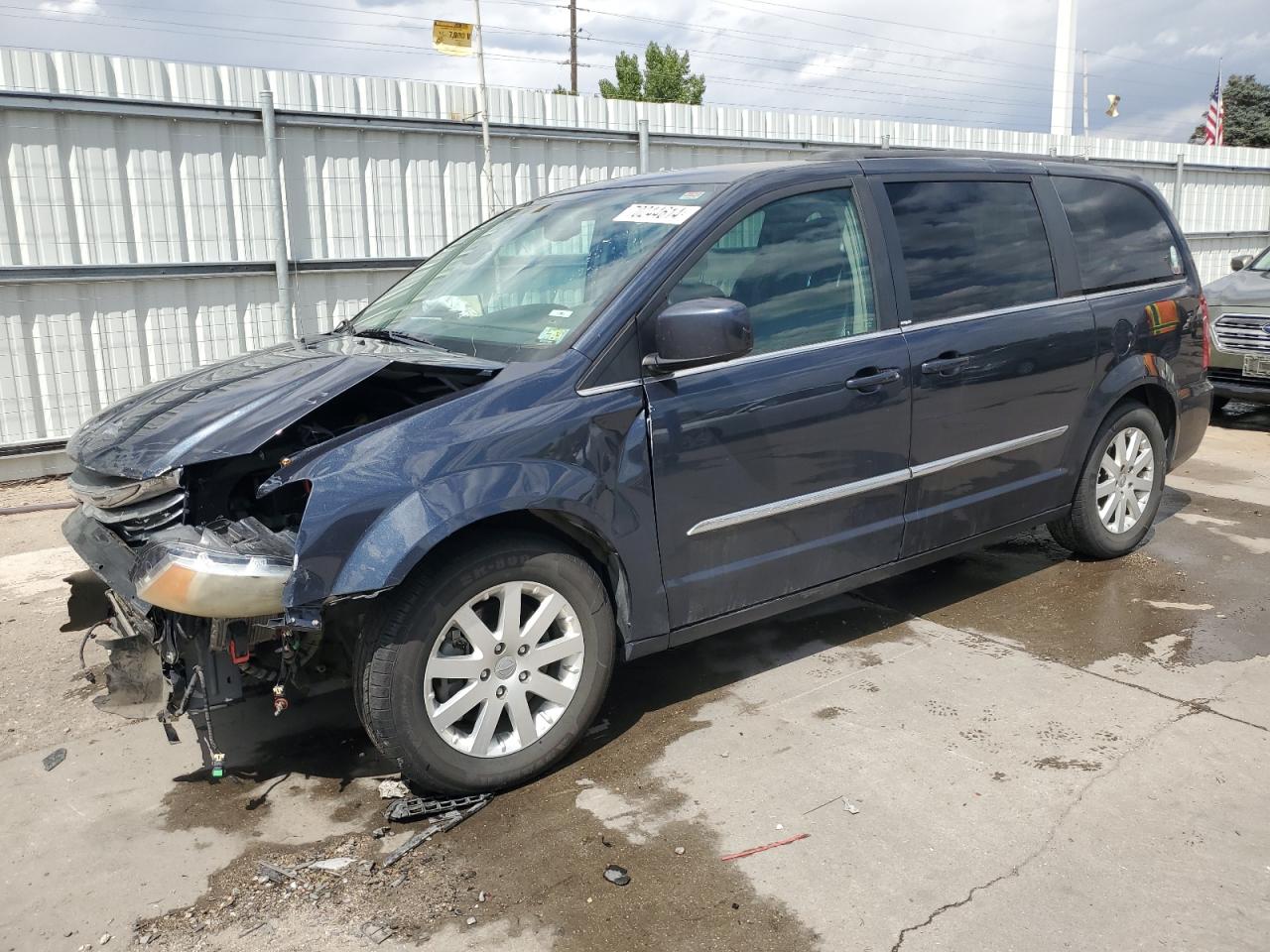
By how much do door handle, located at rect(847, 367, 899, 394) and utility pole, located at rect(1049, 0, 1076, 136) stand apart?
53.9ft

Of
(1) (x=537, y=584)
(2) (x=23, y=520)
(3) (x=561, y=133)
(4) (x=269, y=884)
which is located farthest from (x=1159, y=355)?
(2) (x=23, y=520)

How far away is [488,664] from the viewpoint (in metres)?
3.18

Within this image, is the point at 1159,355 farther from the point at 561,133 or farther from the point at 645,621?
the point at 561,133

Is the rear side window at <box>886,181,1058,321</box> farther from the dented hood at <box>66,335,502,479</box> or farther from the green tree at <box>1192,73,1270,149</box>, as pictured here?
the green tree at <box>1192,73,1270,149</box>

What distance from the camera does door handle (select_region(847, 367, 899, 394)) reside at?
3873 mm

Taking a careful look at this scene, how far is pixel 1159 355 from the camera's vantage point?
518 cm

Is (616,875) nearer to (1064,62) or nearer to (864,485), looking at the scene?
(864,485)

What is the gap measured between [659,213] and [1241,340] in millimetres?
7027

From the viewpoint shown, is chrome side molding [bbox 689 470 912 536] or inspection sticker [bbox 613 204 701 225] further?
inspection sticker [bbox 613 204 701 225]

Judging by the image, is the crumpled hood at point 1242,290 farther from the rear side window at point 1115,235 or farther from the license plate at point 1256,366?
the rear side window at point 1115,235

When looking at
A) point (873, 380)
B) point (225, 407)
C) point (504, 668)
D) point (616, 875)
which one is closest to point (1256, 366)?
point (873, 380)

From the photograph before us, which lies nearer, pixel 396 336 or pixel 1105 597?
pixel 396 336

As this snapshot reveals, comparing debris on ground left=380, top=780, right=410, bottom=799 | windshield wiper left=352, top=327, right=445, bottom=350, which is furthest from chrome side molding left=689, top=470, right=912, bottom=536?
debris on ground left=380, top=780, right=410, bottom=799

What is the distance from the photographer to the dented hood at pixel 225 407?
3.07 metres
